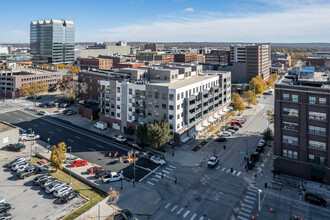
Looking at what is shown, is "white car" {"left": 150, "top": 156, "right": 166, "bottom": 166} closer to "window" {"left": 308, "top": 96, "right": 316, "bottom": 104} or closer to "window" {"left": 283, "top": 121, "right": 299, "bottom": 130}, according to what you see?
"window" {"left": 283, "top": 121, "right": 299, "bottom": 130}

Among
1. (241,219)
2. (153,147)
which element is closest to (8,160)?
(153,147)

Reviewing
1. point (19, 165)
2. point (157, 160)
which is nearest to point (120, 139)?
point (157, 160)

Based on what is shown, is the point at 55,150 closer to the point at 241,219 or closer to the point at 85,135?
the point at 85,135

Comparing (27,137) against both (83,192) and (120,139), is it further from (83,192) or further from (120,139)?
(83,192)

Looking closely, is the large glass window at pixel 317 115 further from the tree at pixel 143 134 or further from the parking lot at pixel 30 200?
the parking lot at pixel 30 200

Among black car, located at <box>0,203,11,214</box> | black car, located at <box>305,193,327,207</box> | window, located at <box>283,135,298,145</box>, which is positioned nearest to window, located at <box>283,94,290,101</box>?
window, located at <box>283,135,298,145</box>

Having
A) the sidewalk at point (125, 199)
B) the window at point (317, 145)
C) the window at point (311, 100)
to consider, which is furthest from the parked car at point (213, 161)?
the window at point (311, 100)
